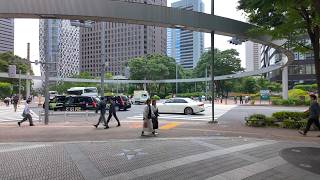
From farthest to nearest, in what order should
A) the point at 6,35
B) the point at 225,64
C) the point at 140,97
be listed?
1. the point at 225,64
2. the point at 6,35
3. the point at 140,97

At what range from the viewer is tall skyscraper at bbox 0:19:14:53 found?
78.4 metres

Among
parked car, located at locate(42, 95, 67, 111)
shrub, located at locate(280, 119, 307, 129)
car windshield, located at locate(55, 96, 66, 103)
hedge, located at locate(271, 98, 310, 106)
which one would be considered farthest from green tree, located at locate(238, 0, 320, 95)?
hedge, located at locate(271, 98, 310, 106)

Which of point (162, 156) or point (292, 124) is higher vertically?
point (292, 124)

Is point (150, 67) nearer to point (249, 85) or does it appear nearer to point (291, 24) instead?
point (249, 85)

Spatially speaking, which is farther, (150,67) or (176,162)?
(150,67)

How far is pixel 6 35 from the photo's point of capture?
9206 centimetres

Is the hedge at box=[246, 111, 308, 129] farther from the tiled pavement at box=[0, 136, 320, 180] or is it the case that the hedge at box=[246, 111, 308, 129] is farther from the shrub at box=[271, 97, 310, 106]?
the shrub at box=[271, 97, 310, 106]

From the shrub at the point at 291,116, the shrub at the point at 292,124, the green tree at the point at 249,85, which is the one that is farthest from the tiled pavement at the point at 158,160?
the green tree at the point at 249,85

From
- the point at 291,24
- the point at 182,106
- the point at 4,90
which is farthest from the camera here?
the point at 4,90

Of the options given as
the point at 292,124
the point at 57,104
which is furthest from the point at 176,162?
the point at 57,104

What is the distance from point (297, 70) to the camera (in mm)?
98438

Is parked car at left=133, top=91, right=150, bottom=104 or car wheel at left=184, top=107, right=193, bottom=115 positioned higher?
parked car at left=133, top=91, right=150, bottom=104

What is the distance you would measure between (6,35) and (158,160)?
90.1 metres

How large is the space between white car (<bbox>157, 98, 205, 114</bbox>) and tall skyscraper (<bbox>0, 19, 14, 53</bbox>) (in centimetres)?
5240
